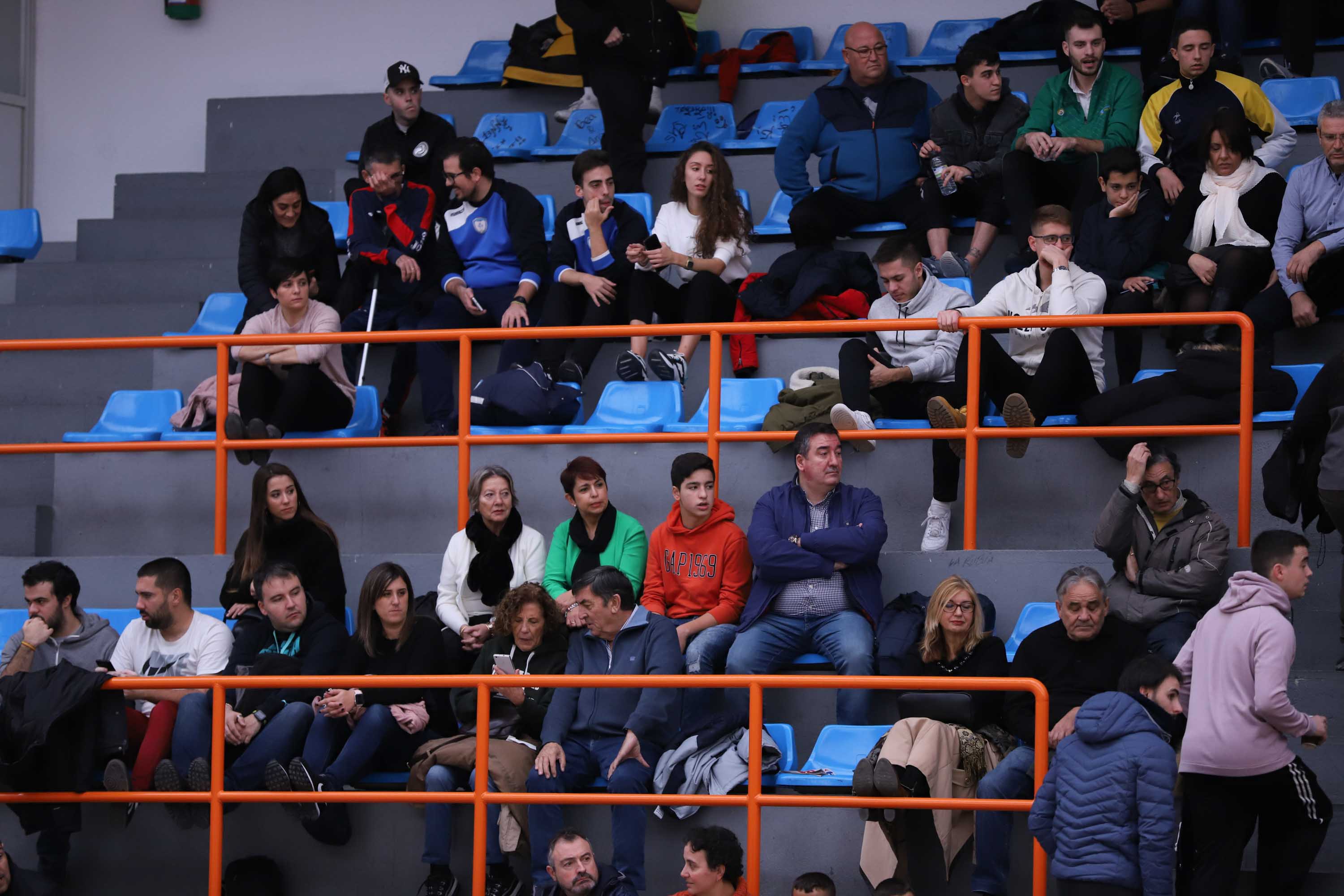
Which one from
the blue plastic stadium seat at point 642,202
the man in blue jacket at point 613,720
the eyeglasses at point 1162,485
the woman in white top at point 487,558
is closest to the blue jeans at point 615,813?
the man in blue jacket at point 613,720

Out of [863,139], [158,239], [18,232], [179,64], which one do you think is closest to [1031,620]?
[863,139]

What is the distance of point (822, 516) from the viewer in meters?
7.52

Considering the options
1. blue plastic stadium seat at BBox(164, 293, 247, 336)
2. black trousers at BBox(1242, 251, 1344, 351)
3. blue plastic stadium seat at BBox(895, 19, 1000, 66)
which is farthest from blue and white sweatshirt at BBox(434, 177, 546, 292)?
black trousers at BBox(1242, 251, 1344, 351)

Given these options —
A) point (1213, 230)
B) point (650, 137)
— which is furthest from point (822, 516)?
point (650, 137)

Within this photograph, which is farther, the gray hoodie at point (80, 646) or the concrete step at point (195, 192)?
the concrete step at point (195, 192)

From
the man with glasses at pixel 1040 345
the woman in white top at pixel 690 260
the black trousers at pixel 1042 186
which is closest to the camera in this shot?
the man with glasses at pixel 1040 345

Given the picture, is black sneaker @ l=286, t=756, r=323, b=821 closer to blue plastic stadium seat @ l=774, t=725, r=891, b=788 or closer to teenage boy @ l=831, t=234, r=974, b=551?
blue plastic stadium seat @ l=774, t=725, r=891, b=788

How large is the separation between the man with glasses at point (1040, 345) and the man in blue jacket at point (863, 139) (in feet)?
4.56

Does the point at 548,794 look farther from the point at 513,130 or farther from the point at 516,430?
the point at 513,130

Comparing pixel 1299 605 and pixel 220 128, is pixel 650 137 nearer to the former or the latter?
pixel 220 128

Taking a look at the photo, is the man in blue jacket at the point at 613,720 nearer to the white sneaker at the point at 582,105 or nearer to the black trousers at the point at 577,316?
the black trousers at the point at 577,316

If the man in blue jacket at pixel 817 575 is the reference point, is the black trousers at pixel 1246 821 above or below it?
below

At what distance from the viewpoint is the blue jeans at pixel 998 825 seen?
6465mm

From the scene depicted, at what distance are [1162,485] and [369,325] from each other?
4.25m
